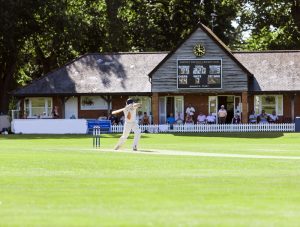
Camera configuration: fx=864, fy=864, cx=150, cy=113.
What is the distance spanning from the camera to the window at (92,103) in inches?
2319

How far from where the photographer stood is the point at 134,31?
237 feet

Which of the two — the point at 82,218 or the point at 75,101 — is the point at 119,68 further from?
the point at 82,218

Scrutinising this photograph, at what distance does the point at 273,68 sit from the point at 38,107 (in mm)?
16349

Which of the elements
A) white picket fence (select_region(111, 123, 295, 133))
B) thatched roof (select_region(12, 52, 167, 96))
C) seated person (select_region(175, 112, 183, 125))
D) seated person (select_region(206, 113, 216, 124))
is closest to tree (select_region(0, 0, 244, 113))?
thatched roof (select_region(12, 52, 167, 96))

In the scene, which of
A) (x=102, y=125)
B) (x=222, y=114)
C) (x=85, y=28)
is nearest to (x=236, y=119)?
(x=222, y=114)

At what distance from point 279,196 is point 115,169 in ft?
19.9

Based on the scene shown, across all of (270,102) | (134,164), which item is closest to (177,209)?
(134,164)

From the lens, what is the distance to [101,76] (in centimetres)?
5894

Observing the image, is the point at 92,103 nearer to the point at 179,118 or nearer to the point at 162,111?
the point at 162,111

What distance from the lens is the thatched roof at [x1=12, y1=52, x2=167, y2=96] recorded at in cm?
5756

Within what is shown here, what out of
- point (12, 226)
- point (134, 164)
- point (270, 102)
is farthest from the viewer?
point (270, 102)

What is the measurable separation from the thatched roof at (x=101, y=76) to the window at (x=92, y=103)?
1187 millimetres

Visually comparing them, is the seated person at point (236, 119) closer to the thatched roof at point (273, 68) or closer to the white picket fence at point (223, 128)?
the thatched roof at point (273, 68)

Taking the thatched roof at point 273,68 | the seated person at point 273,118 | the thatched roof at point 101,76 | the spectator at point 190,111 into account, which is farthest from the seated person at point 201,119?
the seated person at point 273,118
